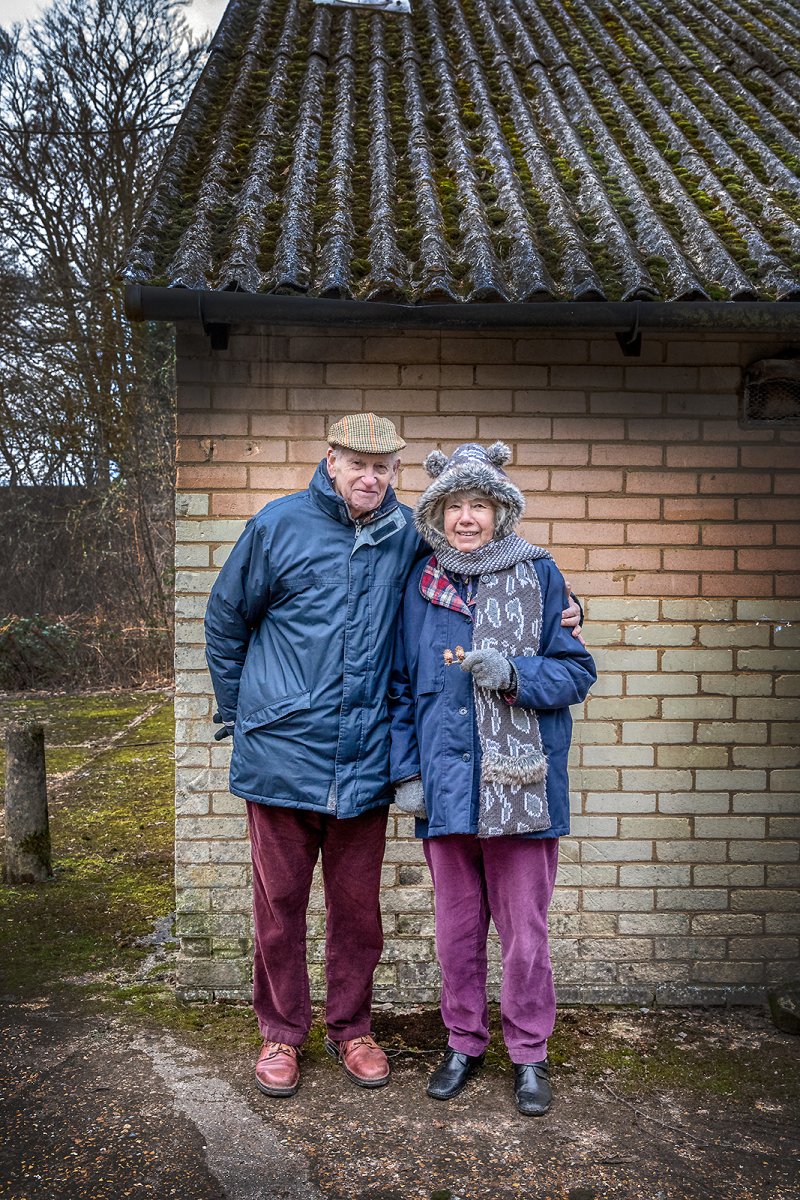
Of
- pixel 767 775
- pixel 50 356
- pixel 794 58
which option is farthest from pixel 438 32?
pixel 50 356

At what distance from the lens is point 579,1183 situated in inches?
118

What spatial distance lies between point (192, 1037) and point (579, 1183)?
159cm

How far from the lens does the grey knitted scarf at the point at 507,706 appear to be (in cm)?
326

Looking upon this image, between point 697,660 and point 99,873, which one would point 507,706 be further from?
point 99,873

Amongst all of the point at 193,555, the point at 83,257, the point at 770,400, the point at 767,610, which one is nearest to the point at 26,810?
the point at 193,555

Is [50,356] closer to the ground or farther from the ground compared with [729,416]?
farther from the ground

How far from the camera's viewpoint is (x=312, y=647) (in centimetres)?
341

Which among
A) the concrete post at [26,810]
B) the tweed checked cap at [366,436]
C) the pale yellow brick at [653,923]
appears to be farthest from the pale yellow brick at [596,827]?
the concrete post at [26,810]

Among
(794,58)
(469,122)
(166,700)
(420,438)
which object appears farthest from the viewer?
(166,700)

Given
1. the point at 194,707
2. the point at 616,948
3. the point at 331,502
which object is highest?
the point at 331,502

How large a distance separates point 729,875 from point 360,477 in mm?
2286

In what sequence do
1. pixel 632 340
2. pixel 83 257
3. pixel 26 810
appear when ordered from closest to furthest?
pixel 632 340, pixel 26 810, pixel 83 257

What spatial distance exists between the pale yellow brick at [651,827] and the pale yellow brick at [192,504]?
2.08 metres

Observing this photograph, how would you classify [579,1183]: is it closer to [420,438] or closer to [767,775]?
[767,775]
